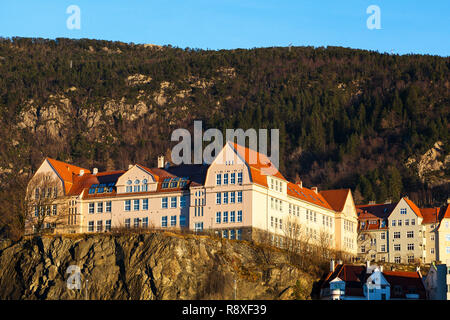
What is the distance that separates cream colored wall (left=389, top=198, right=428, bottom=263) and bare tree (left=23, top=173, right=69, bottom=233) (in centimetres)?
4452

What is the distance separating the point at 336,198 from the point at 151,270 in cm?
3676

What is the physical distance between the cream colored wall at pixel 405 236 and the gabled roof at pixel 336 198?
328 inches

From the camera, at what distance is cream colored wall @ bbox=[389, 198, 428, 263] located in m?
143

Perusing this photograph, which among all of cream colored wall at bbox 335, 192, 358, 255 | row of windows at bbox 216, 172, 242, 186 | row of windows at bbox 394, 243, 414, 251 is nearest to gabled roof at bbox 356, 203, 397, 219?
cream colored wall at bbox 335, 192, 358, 255

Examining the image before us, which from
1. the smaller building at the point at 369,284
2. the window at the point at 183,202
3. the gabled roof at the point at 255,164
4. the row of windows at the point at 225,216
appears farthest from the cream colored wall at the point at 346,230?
the window at the point at 183,202

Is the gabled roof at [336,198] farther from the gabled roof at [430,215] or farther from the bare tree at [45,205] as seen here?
the bare tree at [45,205]

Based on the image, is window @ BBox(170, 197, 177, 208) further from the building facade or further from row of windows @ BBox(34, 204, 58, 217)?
row of windows @ BBox(34, 204, 58, 217)

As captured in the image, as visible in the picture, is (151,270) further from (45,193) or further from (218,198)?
(45,193)

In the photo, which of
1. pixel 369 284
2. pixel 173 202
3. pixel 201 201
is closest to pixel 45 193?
pixel 173 202

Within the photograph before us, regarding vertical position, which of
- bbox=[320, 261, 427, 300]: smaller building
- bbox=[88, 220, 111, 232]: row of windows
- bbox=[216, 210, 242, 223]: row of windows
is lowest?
bbox=[320, 261, 427, 300]: smaller building

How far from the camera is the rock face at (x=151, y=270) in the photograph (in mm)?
113312

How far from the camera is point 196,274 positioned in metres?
115

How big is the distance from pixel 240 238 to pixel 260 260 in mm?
4739
